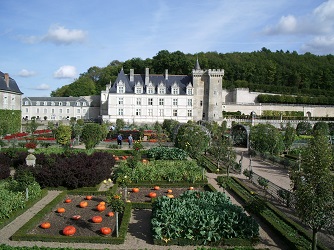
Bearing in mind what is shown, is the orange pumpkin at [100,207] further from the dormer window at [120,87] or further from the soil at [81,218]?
the dormer window at [120,87]

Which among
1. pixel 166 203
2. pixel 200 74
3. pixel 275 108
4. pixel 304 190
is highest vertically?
pixel 200 74

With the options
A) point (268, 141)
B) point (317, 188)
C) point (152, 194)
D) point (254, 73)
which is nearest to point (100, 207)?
point (152, 194)

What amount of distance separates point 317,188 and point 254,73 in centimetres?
7705

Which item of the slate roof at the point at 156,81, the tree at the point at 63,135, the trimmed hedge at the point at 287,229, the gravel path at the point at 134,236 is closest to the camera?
the gravel path at the point at 134,236

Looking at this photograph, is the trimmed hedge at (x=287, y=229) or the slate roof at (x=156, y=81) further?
the slate roof at (x=156, y=81)

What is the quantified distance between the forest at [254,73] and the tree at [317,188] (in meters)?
63.9

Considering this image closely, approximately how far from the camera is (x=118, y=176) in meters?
15.0

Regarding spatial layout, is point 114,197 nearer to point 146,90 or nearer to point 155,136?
point 155,136

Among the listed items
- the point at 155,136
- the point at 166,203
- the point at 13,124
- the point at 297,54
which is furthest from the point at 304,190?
the point at 297,54

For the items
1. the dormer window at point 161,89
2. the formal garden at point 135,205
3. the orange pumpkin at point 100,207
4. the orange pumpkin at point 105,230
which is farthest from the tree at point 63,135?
the dormer window at point 161,89

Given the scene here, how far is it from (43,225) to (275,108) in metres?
64.2

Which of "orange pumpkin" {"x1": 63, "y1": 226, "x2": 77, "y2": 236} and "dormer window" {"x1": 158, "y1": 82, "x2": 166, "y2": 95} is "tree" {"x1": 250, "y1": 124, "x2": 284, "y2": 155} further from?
"dormer window" {"x1": 158, "y1": 82, "x2": 166, "y2": 95}

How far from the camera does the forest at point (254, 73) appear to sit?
72.1 metres

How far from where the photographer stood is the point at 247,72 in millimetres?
80062
